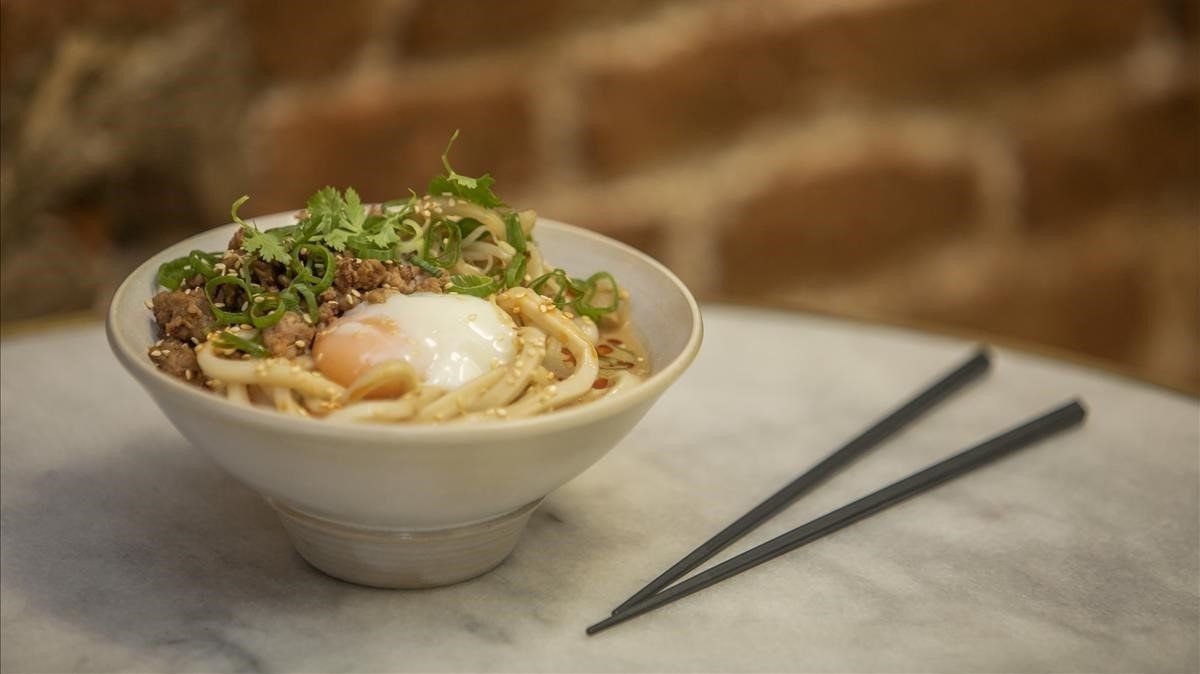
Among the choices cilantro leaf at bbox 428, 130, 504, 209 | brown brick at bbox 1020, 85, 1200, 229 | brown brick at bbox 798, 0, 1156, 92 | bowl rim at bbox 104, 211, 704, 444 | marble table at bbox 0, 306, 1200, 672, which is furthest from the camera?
brown brick at bbox 1020, 85, 1200, 229

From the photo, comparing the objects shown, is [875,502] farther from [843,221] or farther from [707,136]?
[843,221]

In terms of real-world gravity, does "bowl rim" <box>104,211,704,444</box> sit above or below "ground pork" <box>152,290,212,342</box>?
above

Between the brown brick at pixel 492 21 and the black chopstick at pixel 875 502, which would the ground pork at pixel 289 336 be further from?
the brown brick at pixel 492 21

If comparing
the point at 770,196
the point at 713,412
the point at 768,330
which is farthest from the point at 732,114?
the point at 713,412

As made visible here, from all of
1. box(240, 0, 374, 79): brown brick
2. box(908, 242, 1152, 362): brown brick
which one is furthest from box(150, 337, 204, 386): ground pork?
box(908, 242, 1152, 362): brown brick

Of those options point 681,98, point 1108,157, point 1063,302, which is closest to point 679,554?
point 681,98

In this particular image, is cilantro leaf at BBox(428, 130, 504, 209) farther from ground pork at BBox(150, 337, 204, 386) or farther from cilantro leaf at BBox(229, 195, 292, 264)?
ground pork at BBox(150, 337, 204, 386)
